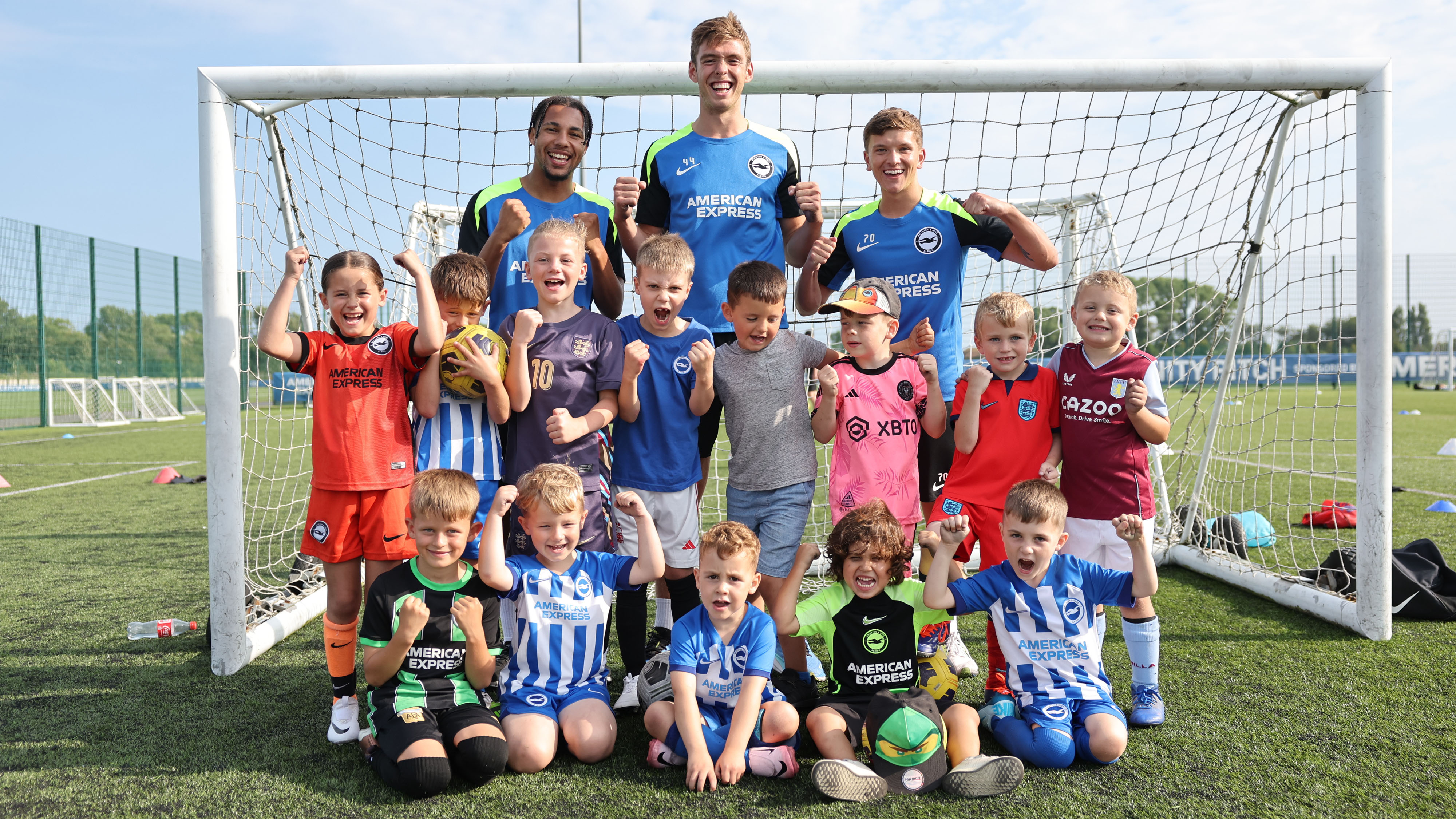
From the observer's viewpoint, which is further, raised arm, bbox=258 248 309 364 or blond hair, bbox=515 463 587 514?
raised arm, bbox=258 248 309 364

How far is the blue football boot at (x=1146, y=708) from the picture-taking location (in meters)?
2.46

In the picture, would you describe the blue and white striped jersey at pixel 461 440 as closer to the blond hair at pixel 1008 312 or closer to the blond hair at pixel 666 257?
the blond hair at pixel 666 257

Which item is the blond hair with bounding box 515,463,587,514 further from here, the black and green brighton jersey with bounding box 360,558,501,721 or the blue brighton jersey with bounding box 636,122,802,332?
the blue brighton jersey with bounding box 636,122,802,332

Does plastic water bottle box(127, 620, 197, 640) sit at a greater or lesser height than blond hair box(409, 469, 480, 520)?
lesser

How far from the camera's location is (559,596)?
243cm

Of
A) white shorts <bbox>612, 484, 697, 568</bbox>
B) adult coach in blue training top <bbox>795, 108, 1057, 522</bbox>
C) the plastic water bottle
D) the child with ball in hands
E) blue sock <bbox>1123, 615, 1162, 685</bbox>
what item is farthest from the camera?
the plastic water bottle

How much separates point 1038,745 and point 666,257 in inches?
71.2

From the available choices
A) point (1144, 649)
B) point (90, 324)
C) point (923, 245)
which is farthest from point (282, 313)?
point (90, 324)

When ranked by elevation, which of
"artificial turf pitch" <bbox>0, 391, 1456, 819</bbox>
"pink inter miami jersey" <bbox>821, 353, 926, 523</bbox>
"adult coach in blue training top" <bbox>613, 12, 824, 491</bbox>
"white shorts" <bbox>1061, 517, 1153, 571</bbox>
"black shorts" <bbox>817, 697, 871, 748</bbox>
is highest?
"adult coach in blue training top" <bbox>613, 12, 824, 491</bbox>

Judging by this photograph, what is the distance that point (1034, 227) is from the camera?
295 centimetres

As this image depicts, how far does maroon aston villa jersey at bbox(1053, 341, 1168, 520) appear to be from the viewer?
2.64m

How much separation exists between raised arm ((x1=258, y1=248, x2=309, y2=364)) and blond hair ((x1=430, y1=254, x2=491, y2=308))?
0.40 meters

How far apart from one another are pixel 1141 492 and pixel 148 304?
21.0 meters

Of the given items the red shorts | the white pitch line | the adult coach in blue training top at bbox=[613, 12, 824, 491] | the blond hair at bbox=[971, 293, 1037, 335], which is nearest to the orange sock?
the adult coach in blue training top at bbox=[613, 12, 824, 491]
